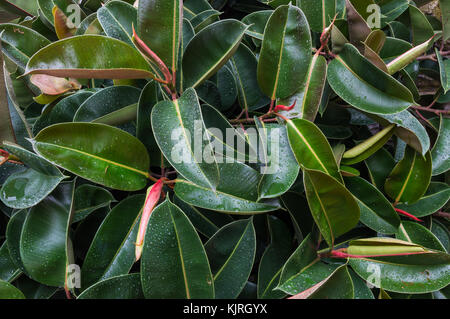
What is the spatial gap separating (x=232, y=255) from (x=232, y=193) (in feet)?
0.38

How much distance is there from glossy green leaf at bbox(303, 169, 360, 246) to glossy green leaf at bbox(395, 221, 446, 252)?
168 mm

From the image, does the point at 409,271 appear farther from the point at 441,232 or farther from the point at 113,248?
the point at 113,248

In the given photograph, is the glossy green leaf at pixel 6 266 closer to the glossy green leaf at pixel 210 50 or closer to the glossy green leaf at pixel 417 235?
the glossy green leaf at pixel 210 50

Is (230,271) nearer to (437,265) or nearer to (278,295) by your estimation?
(278,295)

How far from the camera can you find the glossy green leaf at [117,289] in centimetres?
51

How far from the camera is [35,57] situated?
1.56 ft

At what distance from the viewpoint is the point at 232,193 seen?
560 mm

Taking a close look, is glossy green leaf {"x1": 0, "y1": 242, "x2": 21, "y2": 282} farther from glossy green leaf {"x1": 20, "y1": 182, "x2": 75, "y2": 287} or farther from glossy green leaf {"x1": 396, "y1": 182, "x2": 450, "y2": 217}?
glossy green leaf {"x1": 396, "y1": 182, "x2": 450, "y2": 217}

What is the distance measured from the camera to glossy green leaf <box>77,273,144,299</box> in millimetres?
507

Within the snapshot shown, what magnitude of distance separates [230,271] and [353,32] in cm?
51

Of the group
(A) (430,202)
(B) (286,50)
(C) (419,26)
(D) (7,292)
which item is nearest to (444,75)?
(C) (419,26)

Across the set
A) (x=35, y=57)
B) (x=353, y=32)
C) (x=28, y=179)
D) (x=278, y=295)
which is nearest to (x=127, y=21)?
(x=35, y=57)

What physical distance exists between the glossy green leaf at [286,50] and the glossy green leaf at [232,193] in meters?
0.18

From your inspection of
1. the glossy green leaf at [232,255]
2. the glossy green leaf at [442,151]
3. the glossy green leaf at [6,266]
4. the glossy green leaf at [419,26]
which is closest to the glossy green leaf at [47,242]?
the glossy green leaf at [6,266]
